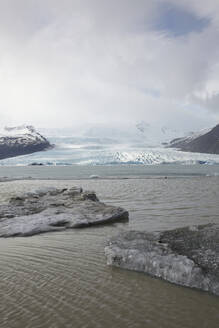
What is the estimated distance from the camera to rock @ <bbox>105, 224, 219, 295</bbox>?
18.5ft

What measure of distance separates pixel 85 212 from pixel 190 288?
6790 millimetres

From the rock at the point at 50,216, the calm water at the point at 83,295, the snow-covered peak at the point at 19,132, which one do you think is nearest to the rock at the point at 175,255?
the calm water at the point at 83,295

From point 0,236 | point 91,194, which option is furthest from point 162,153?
point 0,236

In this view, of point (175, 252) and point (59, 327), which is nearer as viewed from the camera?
point (59, 327)

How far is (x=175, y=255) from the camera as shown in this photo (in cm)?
623

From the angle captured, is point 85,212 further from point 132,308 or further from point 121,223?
point 132,308

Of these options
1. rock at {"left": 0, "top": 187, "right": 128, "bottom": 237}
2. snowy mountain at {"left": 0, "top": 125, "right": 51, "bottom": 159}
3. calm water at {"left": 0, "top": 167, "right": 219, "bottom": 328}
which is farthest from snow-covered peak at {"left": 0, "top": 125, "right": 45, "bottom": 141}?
calm water at {"left": 0, "top": 167, "right": 219, "bottom": 328}

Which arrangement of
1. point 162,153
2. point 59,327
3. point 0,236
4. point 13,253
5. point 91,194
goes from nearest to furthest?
point 59,327
point 13,253
point 0,236
point 91,194
point 162,153

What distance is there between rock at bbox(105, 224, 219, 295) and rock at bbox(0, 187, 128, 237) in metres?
3.16

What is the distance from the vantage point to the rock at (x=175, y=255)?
5625 mm

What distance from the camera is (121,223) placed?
1133 cm

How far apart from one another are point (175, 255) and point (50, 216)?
19.2ft

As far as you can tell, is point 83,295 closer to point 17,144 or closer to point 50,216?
point 50,216

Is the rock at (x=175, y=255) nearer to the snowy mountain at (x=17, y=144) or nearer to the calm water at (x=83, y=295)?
the calm water at (x=83, y=295)
